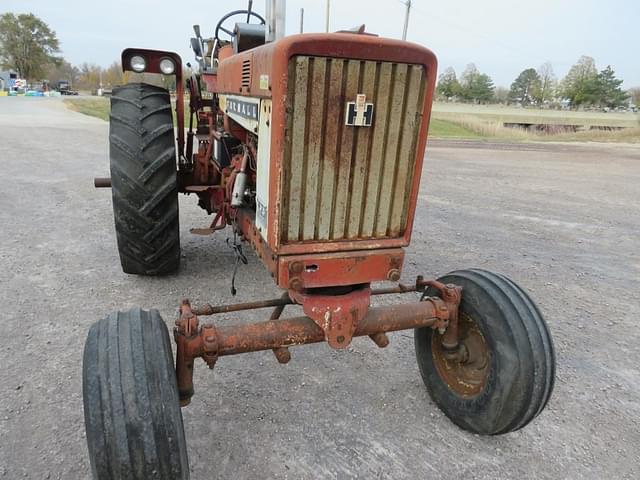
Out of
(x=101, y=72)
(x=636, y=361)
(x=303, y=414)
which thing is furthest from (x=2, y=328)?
(x=101, y=72)

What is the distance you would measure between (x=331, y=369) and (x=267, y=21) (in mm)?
2036

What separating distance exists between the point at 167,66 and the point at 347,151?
7.93ft

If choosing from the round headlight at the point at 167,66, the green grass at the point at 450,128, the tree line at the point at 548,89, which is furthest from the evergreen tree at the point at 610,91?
the round headlight at the point at 167,66

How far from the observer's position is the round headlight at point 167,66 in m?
3.81

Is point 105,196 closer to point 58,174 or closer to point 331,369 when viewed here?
point 58,174

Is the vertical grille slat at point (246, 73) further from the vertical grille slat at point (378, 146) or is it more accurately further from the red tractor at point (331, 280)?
the vertical grille slat at point (378, 146)

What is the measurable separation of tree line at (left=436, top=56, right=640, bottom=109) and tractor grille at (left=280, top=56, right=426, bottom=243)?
91.8 metres

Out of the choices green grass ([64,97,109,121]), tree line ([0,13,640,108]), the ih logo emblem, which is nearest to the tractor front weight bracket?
the ih logo emblem

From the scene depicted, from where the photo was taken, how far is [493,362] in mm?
2387

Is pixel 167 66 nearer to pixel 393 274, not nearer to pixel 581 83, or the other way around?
pixel 393 274

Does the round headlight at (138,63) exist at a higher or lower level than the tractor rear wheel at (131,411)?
higher

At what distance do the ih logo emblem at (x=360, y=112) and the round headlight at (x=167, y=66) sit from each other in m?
2.41

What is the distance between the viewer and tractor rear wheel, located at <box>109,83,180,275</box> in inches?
133

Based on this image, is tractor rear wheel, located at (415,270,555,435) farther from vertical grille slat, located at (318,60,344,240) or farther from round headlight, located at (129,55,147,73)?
round headlight, located at (129,55,147,73)
